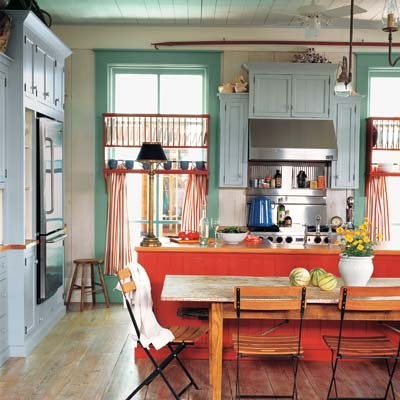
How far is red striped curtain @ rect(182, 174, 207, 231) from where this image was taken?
7.25 metres

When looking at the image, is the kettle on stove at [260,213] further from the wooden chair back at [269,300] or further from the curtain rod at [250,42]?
the wooden chair back at [269,300]

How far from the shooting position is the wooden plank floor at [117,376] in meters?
4.21

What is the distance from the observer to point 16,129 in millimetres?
4973

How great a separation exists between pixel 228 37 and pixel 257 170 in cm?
166

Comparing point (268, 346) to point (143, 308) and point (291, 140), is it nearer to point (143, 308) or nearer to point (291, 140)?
point (143, 308)

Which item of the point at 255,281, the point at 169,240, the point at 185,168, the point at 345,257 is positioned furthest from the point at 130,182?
the point at 345,257

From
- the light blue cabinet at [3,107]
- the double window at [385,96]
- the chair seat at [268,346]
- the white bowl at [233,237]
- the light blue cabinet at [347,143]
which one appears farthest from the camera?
the double window at [385,96]

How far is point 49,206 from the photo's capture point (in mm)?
5754

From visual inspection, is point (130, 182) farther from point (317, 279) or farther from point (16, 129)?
point (317, 279)

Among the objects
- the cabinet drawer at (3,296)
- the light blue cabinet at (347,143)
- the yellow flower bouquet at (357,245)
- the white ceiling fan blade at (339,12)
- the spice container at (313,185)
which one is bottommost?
the cabinet drawer at (3,296)


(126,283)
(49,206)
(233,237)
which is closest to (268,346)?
(126,283)

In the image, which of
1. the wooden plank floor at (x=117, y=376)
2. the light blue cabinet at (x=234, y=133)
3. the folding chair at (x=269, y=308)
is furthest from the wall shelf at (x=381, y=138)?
the folding chair at (x=269, y=308)

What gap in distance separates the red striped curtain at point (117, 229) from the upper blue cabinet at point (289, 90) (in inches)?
71.9

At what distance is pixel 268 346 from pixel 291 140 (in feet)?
11.5
